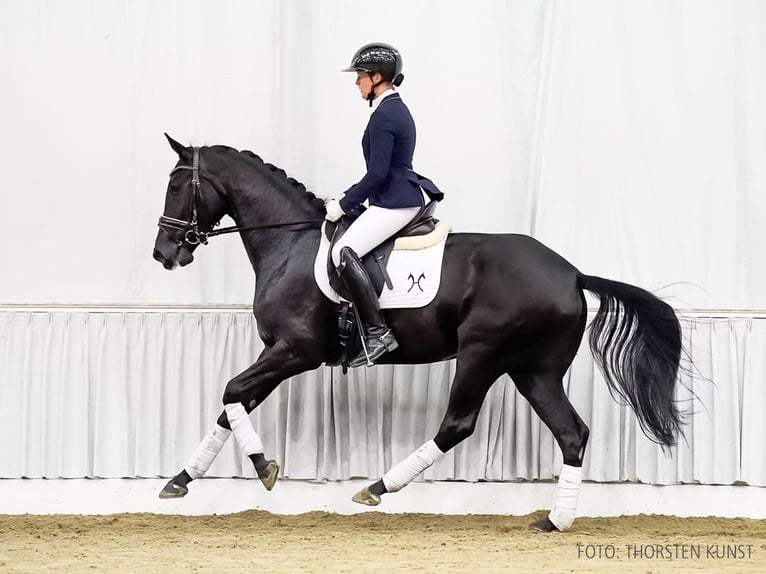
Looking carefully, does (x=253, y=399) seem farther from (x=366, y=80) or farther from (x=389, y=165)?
(x=366, y=80)

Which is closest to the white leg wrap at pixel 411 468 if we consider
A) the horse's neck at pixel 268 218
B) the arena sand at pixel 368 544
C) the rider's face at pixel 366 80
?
the arena sand at pixel 368 544

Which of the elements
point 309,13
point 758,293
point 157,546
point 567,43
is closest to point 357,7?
point 309,13

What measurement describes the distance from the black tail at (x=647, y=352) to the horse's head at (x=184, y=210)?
1887 millimetres

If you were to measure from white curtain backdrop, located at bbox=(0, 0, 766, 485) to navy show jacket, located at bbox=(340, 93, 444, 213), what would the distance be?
3.01 ft

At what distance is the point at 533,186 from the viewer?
5348 mm

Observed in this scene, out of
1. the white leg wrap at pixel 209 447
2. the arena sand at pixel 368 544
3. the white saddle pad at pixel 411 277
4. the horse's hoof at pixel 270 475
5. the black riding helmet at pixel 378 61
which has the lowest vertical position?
the arena sand at pixel 368 544

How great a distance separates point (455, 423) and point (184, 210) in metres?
1.69

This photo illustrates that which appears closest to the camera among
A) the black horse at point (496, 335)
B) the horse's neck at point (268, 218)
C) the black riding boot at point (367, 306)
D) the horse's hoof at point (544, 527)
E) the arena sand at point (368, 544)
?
the arena sand at point (368, 544)

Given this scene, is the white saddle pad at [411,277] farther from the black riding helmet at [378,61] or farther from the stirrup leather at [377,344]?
the black riding helmet at [378,61]

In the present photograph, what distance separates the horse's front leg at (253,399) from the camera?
4.43 meters

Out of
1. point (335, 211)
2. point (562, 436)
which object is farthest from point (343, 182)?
point (562, 436)

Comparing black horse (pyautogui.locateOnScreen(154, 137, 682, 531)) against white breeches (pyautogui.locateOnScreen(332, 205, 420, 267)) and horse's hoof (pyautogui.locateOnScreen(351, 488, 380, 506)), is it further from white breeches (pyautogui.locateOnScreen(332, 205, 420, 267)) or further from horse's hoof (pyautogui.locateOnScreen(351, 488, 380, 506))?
white breeches (pyautogui.locateOnScreen(332, 205, 420, 267))

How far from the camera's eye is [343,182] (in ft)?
17.7

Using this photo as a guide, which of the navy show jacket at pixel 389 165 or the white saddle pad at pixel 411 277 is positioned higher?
the navy show jacket at pixel 389 165
